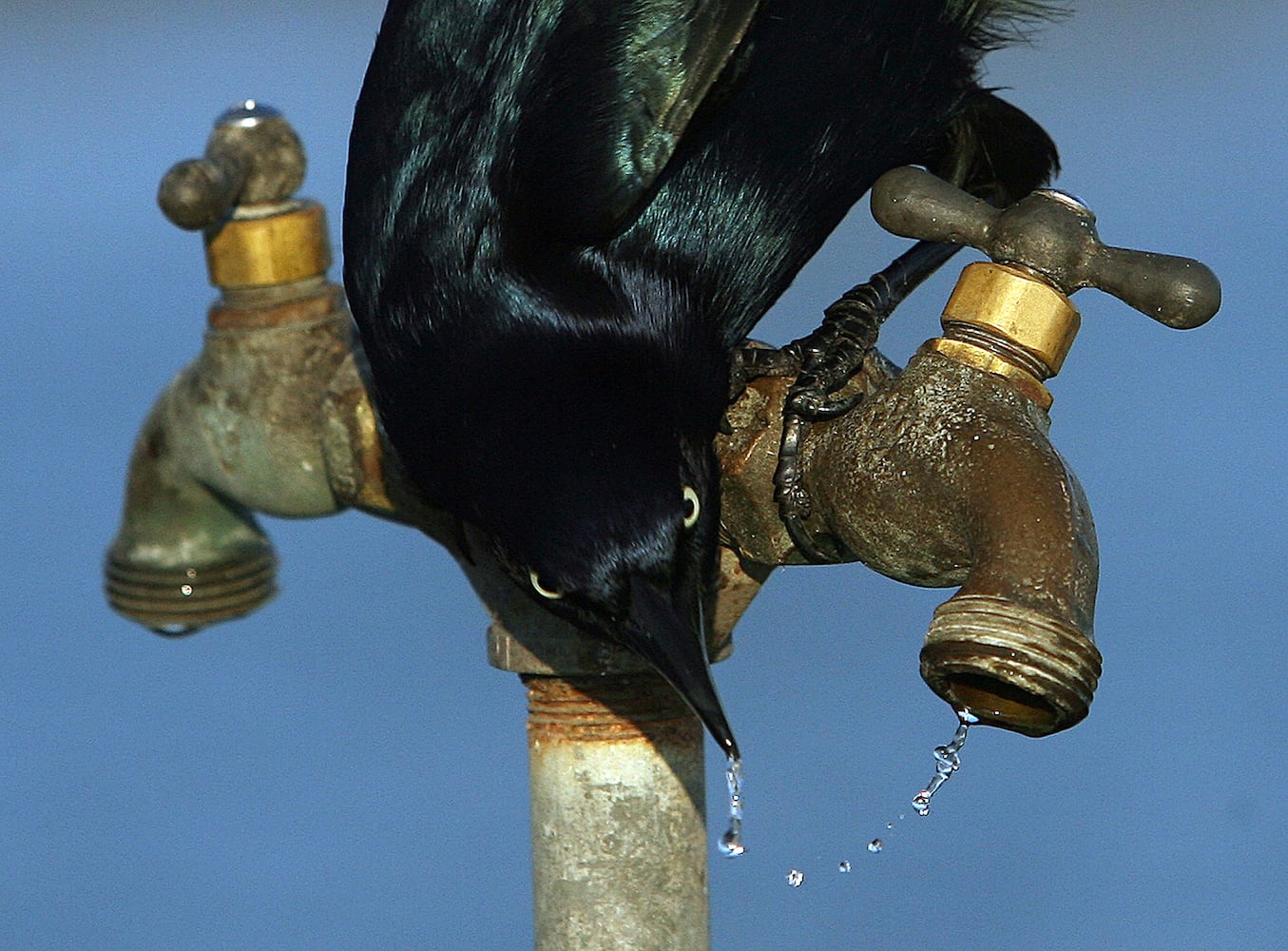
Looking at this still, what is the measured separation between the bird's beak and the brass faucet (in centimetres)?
15

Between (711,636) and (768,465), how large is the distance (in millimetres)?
272

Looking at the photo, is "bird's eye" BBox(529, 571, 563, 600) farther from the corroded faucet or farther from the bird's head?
the corroded faucet

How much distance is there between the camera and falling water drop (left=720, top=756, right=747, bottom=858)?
1591mm

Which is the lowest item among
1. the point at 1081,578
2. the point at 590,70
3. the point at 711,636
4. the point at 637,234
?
the point at 1081,578

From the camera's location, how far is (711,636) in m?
1.98

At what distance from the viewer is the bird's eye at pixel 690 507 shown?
1.64 metres

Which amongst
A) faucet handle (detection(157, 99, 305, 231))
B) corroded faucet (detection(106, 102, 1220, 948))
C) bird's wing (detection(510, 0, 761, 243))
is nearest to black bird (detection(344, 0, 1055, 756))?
bird's wing (detection(510, 0, 761, 243))

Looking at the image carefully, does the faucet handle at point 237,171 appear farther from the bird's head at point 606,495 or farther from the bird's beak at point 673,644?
the bird's beak at point 673,644

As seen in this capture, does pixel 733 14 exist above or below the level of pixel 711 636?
above

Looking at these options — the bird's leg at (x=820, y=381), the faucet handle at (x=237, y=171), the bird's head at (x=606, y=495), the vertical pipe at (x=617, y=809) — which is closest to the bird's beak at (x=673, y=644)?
the bird's head at (x=606, y=495)

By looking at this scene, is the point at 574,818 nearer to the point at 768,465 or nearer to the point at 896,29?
the point at 768,465

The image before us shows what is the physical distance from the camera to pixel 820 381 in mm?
1755

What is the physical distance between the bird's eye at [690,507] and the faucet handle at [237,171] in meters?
0.79

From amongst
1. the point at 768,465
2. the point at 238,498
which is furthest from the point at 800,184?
the point at 238,498
